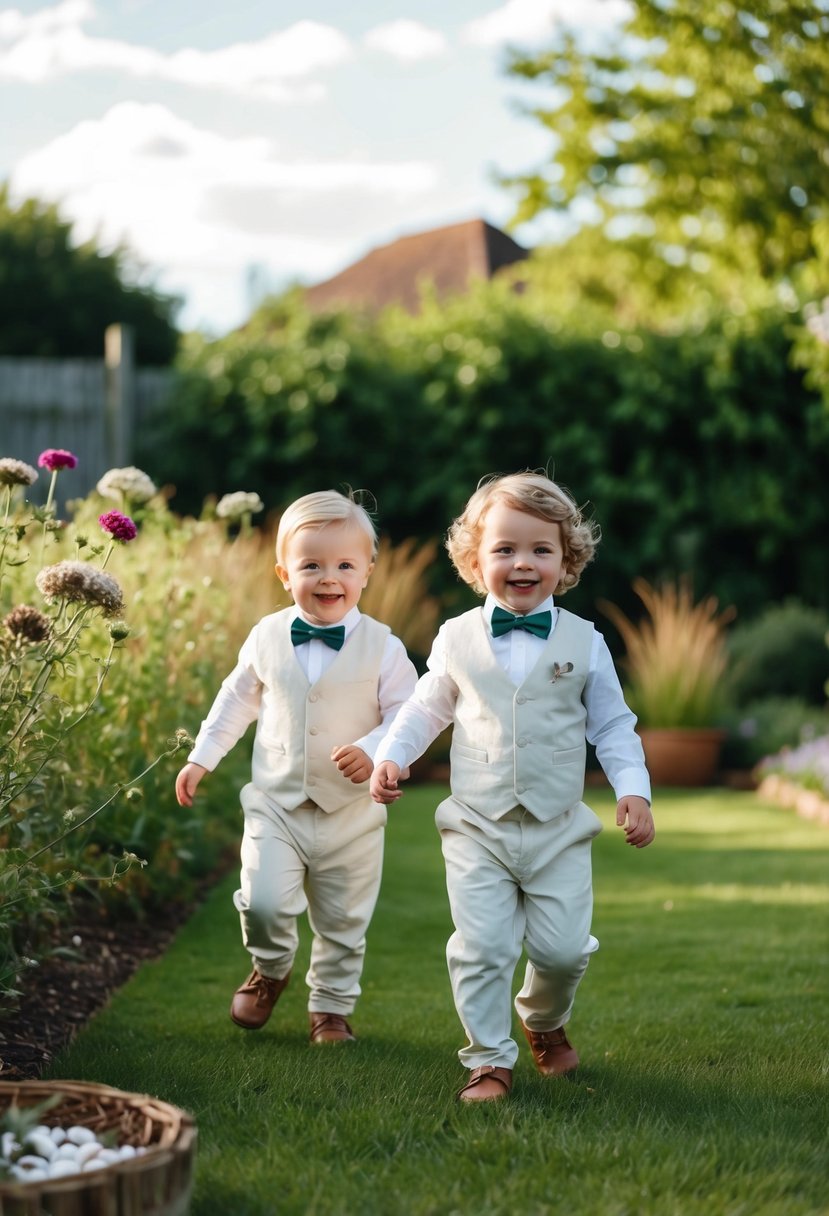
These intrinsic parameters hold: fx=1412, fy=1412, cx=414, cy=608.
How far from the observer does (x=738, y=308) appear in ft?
37.4

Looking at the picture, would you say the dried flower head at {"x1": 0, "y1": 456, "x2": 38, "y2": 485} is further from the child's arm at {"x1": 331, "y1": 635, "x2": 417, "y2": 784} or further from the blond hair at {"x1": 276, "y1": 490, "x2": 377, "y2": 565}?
the child's arm at {"x1": 331, "y1": 635, "x2": 417, "y2": 784}

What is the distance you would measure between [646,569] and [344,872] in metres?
7.98

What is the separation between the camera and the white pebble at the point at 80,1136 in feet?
7.59

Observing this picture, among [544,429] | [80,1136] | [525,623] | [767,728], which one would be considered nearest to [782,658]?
[767,728]

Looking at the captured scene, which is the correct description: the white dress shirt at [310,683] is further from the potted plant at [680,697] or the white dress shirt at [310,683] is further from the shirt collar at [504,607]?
the potted plant at [680,697]

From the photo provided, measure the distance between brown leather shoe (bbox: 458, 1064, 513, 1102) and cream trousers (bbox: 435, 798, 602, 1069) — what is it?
0.06ft

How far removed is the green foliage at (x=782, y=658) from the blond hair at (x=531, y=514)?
7.36 metres

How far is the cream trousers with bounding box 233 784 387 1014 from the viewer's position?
347 centimetres

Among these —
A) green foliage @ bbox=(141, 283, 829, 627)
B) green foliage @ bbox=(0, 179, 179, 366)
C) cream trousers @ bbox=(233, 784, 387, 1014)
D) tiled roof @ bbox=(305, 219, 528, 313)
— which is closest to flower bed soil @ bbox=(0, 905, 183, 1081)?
cream trousers @ bbox=(233, 784, 387, 1014)

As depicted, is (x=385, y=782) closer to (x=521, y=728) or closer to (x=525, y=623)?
(x=521, y=728)

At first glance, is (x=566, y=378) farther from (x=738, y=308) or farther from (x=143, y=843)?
(x=143, y=843)

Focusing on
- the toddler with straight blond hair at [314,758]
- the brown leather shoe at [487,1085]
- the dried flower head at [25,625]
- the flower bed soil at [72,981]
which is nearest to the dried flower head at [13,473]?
the dried flower head at [25,625]

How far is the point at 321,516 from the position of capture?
3.53 meters

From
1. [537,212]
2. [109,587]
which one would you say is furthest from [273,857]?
[537,212]
